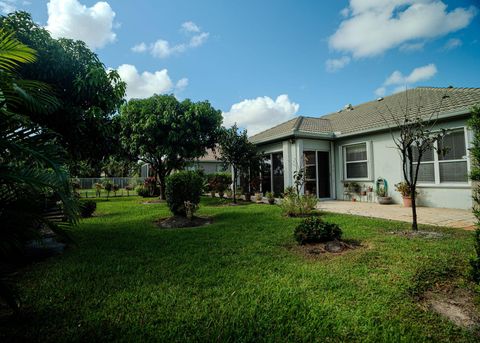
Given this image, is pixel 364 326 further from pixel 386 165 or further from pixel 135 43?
pixel 135 43

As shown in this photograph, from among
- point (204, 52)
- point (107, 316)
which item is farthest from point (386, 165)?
point (107, 316)

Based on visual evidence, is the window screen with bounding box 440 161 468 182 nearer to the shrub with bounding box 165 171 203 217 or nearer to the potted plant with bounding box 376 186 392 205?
the potted plant with bounding box 376 186 392 205

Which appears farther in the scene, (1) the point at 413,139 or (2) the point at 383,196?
(2) the point at 383,196

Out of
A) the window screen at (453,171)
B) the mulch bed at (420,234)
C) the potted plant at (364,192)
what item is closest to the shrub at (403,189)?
the window screen at (453,171)

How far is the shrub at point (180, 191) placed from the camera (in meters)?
7.38

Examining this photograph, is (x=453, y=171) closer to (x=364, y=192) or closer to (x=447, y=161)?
(x=447, y=161)

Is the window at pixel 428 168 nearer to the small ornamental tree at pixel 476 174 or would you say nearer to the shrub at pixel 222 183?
the small ornamental tree at pixel 476 174

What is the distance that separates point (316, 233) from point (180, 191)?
4.47m

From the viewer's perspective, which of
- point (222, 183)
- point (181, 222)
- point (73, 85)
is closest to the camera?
point (73, 85)

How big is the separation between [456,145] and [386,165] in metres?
2.32

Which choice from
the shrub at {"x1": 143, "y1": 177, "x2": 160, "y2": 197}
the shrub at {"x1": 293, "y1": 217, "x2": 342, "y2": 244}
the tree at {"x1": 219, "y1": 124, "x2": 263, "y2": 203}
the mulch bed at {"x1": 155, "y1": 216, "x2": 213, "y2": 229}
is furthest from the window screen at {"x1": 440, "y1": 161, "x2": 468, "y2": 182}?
the shrub at {"x1": 143, "y1": 177, "x2": 160, "y2": 197}

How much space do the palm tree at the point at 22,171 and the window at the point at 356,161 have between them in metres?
11.4

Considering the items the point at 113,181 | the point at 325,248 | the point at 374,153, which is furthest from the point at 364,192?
the point at 113,181

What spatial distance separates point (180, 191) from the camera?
7406 mm
